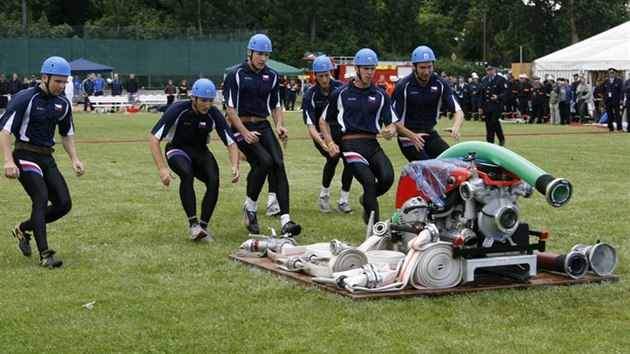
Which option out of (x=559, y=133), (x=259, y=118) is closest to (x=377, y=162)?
(x=259, y=118)

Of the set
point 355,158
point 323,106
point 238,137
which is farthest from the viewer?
point 323,106

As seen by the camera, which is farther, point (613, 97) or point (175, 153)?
point (613, 97)

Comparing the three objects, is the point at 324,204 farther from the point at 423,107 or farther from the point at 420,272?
the point at 420,272

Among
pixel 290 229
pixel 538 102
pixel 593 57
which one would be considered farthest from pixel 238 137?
pixel 593 57

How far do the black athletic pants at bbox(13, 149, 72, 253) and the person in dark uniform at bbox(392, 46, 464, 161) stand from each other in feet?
13.5

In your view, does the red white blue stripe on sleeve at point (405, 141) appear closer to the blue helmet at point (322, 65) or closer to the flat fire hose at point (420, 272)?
the blue helmet at point (322, 65)

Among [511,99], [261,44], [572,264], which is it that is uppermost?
[261,44]

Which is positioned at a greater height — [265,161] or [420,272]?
[265,161]

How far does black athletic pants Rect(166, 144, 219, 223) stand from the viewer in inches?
451

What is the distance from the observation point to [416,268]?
8.37 m

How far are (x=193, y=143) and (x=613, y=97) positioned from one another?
966 inches

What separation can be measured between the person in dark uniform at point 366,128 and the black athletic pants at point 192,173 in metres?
1.37

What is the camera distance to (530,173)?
8.32 m

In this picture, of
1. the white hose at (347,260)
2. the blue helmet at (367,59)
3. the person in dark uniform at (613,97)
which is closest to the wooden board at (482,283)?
the white hose at (347,260)
